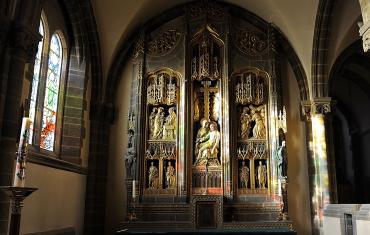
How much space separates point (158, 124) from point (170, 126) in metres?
0.35

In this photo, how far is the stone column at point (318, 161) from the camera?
37.0 feet

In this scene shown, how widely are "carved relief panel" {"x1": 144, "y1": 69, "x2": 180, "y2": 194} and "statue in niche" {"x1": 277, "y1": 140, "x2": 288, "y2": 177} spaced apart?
2.80 metres

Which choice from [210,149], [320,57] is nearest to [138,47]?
[210,149]

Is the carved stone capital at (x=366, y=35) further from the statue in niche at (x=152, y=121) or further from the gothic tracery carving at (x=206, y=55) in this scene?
the statue in niche at (x=152, y=121)

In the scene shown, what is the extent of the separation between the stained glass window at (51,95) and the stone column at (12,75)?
2.90 meters

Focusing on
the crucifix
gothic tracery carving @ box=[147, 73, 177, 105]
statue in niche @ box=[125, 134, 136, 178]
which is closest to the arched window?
statue in niche @ box=[125, 134, 136, 178]

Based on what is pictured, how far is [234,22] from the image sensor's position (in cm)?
1280

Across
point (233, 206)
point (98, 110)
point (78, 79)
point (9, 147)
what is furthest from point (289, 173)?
point (9, 147)

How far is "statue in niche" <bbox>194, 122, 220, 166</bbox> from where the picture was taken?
11.7m

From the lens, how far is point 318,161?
37.8ft

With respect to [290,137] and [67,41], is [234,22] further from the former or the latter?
[67,41]

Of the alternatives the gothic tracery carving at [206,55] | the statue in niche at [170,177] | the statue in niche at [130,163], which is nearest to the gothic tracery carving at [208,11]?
the gothic tracery carving at [206,55]

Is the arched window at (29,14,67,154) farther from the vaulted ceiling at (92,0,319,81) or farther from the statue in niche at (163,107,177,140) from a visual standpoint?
the statue in niche at (163,107,177,140)

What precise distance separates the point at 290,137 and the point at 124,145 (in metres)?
4.88
